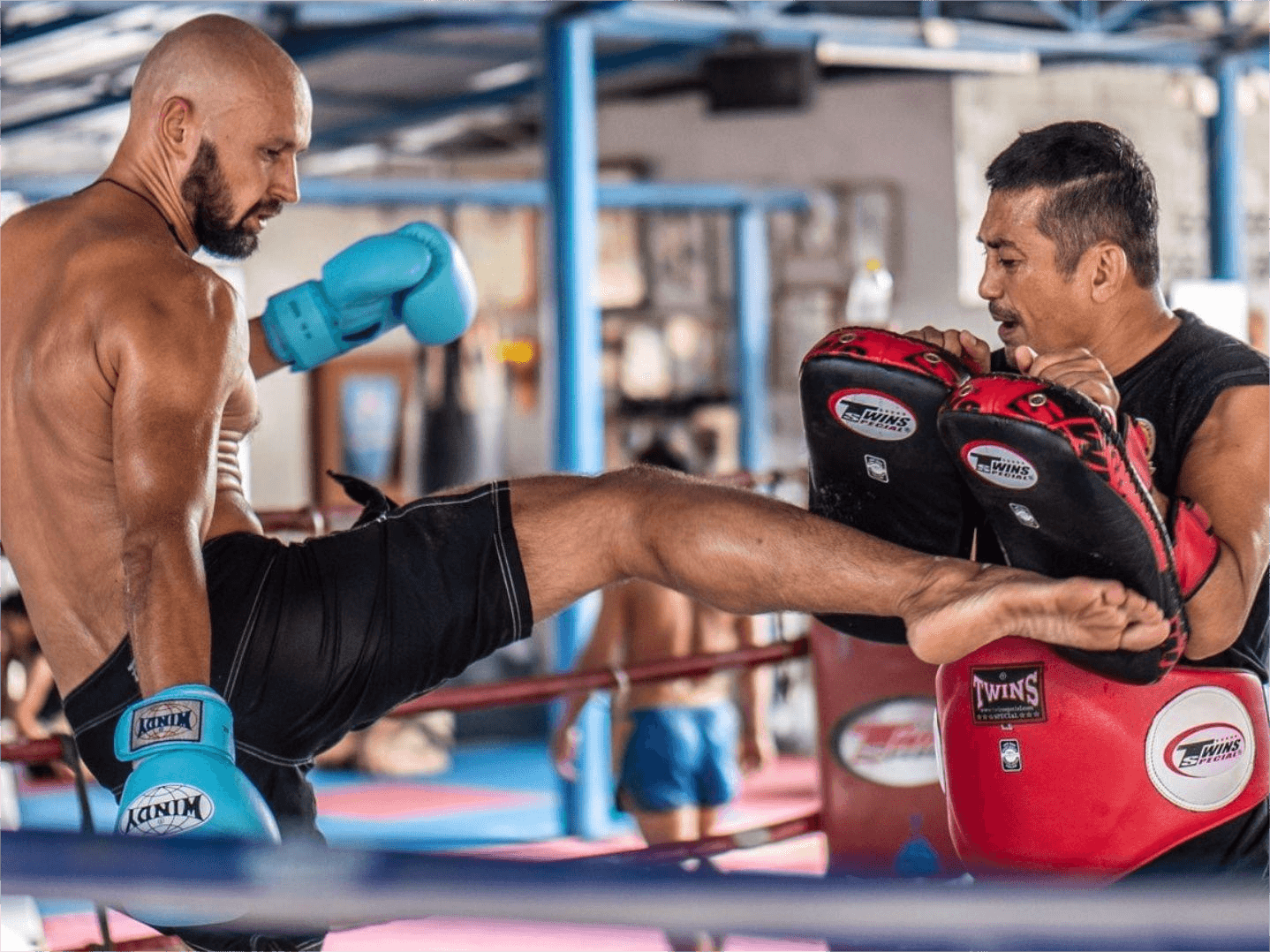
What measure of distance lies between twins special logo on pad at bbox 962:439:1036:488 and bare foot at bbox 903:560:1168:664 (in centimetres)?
10

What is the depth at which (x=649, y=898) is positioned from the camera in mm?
875

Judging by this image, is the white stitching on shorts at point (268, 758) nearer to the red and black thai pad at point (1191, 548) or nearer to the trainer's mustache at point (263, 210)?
the trainer's mustache at point (263, 210)

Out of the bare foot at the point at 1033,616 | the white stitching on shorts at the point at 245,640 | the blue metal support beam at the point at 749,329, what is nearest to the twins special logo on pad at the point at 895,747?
the bare foot at the point at 1033,616

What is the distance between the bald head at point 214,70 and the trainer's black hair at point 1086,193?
0.92 meters

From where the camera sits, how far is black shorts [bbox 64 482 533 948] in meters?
1.89

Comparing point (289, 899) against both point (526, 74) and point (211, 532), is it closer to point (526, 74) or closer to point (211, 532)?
point (211, 532)

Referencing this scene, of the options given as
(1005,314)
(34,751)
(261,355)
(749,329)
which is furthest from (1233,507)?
(749,329)

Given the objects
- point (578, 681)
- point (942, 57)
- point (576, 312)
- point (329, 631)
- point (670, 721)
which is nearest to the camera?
point (329, 631)

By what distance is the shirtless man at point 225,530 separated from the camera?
1.78 m

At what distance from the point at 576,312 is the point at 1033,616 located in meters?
4.29

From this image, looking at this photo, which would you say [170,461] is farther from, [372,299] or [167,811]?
[372,299]

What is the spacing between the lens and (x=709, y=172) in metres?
10.2

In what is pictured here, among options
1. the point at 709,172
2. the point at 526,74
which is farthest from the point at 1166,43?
the point at 526,74

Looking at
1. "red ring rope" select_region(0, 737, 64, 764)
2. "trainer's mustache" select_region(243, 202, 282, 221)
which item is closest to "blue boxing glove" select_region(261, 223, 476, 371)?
"trainer's mustache" select_region(243, 202, 282, 221)
